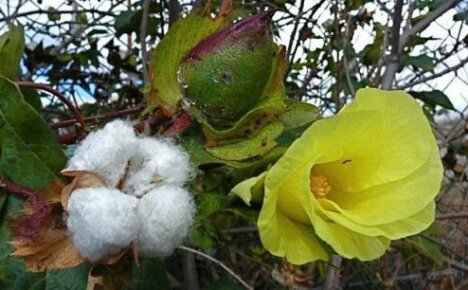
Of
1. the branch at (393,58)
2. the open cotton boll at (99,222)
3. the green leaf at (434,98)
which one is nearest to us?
the open cotton boll at (99,222)

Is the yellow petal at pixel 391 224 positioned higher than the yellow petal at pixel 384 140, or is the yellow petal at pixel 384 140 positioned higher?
the yellow petal at pixel 384 140

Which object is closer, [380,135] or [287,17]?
[380,135]

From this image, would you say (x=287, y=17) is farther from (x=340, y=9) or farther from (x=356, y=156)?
(x=356, y=156)

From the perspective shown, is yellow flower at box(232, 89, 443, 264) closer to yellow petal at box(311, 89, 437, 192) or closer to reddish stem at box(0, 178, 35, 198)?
yellow petal at box(311, 89, 437, 192)

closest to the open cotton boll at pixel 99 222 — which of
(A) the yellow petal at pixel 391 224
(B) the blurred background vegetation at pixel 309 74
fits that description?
(A) the yellow petal at pixel 391 224

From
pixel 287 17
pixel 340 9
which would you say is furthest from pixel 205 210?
pixel 340 9

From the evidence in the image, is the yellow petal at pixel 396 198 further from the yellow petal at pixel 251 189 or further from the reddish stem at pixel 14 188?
the reddish stem at pixel 14 188

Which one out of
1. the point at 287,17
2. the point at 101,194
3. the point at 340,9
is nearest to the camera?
the point at 101,194

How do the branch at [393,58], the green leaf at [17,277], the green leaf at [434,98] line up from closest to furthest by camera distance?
the green leaf at [17,277], the branch at [393,58], the green leaf at [434,98]
